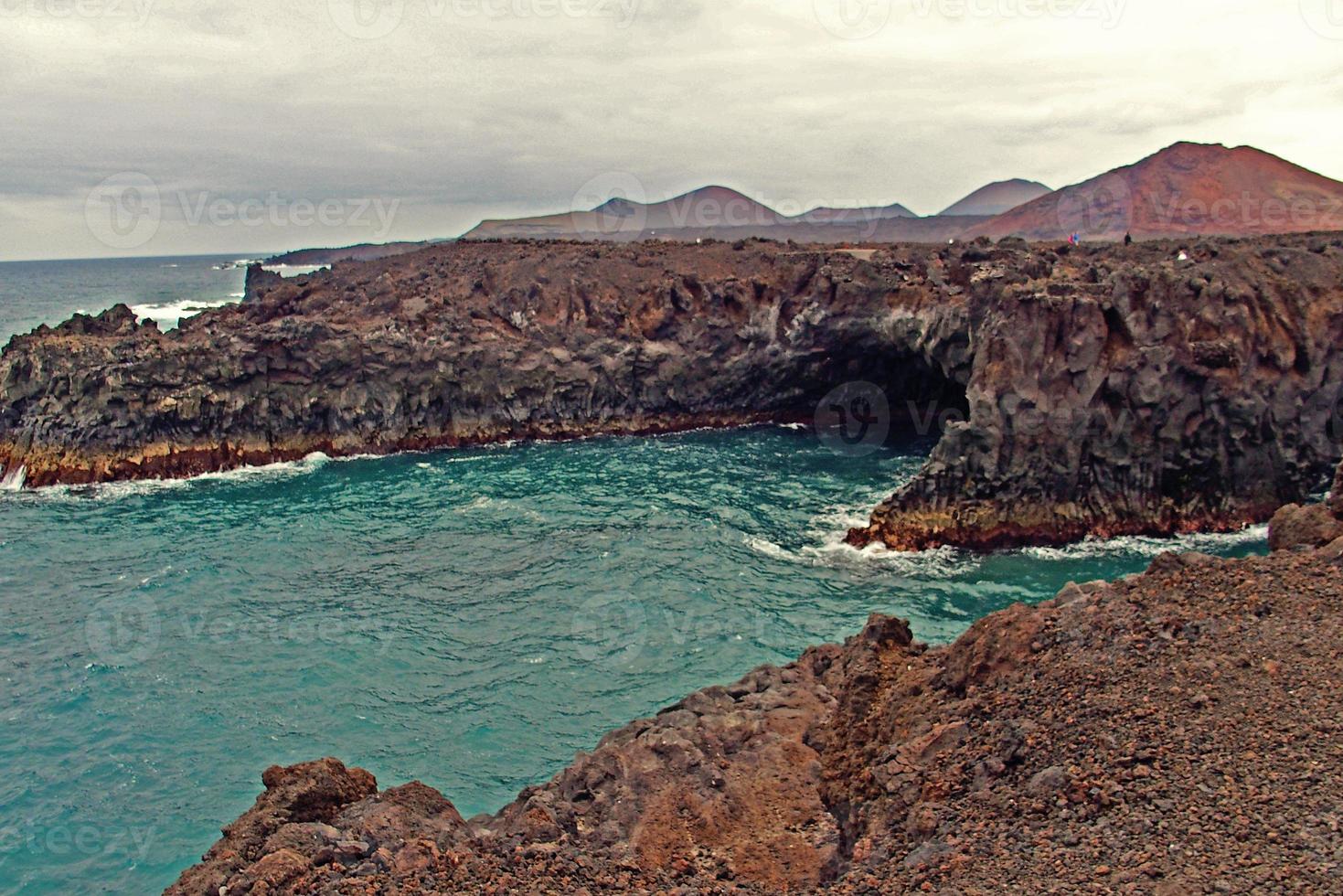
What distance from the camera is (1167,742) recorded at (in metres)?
11.6

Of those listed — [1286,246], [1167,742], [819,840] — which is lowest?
[819,840]

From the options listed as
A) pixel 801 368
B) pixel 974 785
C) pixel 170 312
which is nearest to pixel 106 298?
pixel 170 312

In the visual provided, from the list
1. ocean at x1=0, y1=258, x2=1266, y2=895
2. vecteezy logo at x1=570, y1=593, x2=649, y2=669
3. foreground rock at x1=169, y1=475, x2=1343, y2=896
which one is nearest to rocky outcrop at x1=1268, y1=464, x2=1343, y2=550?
foreground rock at x1=169, y1=475, x2=1343, y2=896

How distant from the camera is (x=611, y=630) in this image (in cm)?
2770

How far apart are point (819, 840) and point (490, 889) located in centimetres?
459

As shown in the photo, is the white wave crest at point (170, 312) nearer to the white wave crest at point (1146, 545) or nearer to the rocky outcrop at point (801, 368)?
the rocky outcrop at point (801, 368)

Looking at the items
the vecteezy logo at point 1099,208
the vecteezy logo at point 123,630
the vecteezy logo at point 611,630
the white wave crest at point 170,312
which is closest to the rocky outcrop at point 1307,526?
the vecteezy logo at point 611,630

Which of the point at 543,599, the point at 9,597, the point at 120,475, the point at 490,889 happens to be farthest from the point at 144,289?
the point at 490,889

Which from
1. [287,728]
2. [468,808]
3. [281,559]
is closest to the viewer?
[468,808]

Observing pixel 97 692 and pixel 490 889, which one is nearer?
pixel 490 889

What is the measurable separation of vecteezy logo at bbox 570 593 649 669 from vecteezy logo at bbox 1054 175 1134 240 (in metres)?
64.5

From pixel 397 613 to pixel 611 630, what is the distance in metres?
7.25

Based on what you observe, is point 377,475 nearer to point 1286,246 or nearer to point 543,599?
point 543,599

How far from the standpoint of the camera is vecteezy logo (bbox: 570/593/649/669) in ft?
85.5
